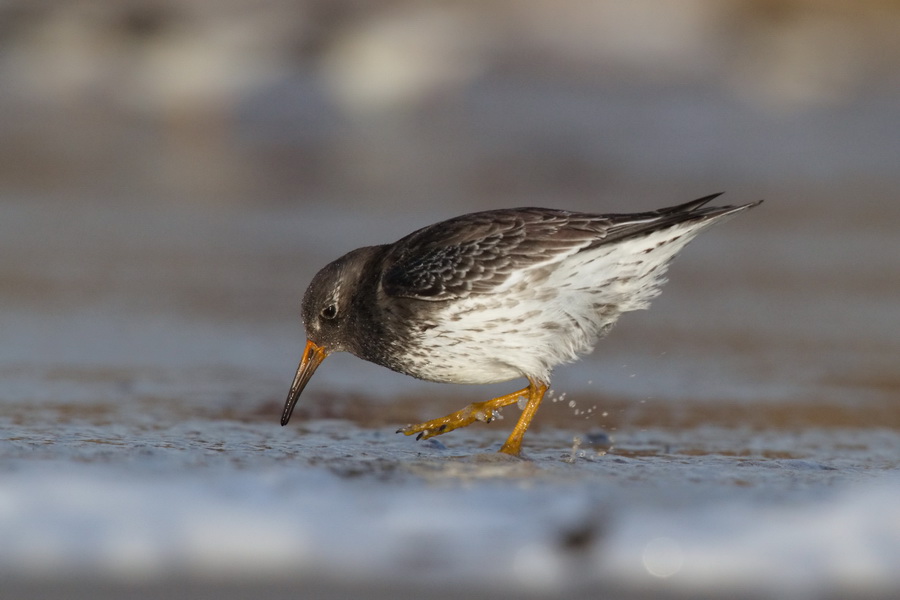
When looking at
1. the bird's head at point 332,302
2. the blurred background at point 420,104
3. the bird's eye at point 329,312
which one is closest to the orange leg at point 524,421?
the bird's head at point 332,302

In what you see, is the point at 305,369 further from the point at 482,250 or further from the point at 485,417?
the point at 482,250

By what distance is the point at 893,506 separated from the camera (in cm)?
475

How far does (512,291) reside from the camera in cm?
662

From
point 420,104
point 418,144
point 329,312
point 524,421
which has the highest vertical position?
point 420,104

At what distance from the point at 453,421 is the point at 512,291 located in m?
0.90

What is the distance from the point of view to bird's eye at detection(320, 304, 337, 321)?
7.26 metres

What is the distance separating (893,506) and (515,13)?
16.5 m

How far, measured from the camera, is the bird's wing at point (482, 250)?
6.65 meters

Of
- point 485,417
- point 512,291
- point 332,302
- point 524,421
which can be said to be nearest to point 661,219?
point 512,291

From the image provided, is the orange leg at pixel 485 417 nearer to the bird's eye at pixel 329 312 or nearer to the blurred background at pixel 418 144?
A: the bird's eye at pixel 329 312

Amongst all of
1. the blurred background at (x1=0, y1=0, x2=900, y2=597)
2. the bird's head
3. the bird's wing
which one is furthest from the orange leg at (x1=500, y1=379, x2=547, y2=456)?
the bird's head

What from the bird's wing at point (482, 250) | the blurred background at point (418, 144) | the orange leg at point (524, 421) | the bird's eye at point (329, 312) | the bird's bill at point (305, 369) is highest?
the blurred background at point (418, 144)

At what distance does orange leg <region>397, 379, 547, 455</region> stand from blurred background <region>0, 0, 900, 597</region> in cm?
16

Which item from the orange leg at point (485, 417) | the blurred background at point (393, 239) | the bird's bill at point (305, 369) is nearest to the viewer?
the blurred background at point (393, 239)
